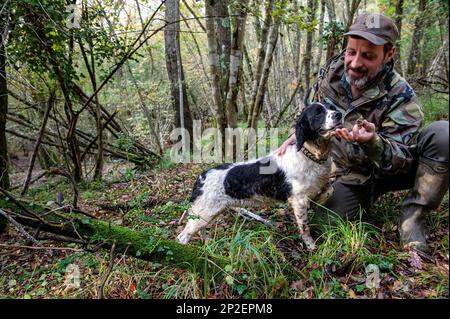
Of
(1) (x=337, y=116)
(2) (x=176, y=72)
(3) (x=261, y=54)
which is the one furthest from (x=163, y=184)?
(2) (x=176, y=72)

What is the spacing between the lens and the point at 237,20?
5.88 m

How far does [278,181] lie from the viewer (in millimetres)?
3521

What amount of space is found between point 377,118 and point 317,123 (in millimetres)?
615

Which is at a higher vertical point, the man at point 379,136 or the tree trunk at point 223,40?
the tree trunk at point 223,40

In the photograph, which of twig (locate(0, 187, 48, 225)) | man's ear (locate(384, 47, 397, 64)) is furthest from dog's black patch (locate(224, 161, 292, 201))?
twig (locate(0, 187, 48, 225))

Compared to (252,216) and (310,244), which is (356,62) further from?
(252,216)

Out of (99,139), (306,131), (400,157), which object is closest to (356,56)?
(306,131)

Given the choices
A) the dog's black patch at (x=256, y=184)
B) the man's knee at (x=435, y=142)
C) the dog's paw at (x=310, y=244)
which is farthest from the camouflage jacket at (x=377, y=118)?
the dog's paw at (x=310, y=244)

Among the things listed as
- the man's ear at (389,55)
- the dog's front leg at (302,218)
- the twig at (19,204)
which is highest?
the man's ear at (389,55)

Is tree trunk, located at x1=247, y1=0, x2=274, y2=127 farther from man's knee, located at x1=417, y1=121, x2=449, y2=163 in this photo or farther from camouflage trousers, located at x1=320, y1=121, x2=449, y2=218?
man's knee, located at x1=417, y1=121, x2=449, y2=163

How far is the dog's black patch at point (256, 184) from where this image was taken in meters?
3.52

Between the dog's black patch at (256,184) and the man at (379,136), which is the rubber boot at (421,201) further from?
the dog's black patch at (256,184)
